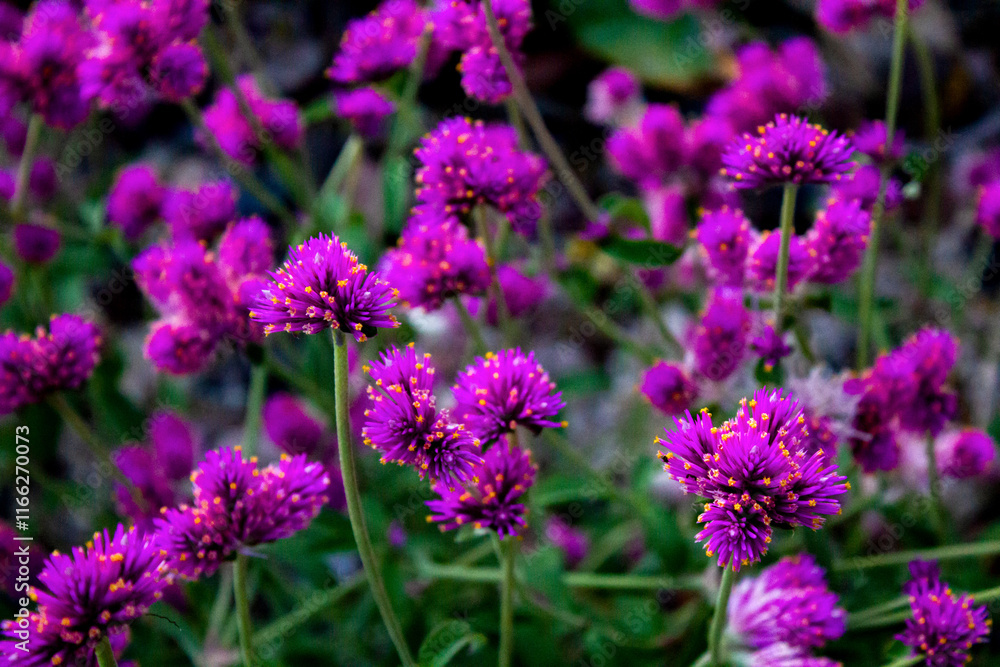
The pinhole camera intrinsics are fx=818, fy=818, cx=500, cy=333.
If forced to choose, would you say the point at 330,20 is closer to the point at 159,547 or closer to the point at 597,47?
the point at 597,47

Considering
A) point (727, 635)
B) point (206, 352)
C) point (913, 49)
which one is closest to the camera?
point (727, 635)

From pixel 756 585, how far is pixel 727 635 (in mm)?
109

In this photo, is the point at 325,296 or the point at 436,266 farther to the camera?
the point at 436,266

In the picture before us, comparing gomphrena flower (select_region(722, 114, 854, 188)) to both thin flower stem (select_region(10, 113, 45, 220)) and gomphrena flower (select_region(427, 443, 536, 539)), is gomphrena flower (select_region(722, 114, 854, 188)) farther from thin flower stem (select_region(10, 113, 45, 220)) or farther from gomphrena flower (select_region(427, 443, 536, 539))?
thin flower stem (select_region(10, 113, 45, 220))

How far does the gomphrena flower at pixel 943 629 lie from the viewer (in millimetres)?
1330

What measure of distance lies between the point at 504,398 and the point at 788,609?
66 cm

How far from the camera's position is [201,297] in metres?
1.68

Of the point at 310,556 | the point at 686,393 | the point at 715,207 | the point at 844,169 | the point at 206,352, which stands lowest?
the point at 310,556

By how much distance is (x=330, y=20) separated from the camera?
353cm

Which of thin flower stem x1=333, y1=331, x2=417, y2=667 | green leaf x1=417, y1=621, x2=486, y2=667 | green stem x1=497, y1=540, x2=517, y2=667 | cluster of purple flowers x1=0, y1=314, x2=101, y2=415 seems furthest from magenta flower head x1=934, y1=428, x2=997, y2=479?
cluster of purple flowers x1=0, y1=314, x2=101, y2=415

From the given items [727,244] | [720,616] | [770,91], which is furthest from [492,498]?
[770,91]

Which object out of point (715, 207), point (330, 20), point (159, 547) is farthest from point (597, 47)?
point (159, 547)

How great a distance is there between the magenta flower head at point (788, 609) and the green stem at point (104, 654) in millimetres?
1071

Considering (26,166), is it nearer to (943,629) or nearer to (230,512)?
(230,512)
